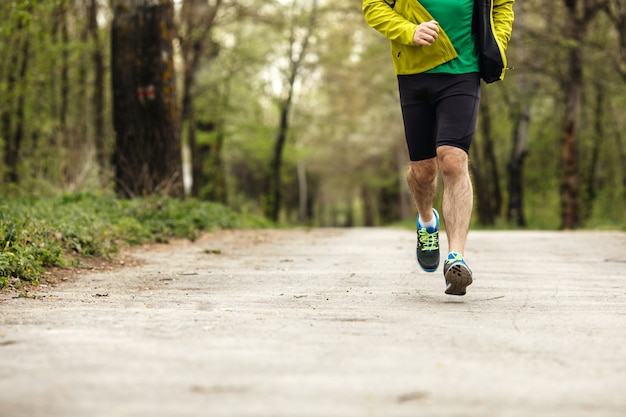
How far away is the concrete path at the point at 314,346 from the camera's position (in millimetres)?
2391

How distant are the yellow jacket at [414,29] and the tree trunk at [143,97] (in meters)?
7.12

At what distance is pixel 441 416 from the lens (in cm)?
226

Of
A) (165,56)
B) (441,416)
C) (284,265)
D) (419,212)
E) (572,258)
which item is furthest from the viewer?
(165,56)

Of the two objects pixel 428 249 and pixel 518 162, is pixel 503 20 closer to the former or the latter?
pixel 428 249

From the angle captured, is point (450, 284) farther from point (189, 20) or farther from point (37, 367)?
point (189, 20)

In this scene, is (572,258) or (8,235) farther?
(572,258)

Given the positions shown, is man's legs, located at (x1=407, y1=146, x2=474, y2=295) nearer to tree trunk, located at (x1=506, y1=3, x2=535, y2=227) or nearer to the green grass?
the green grass

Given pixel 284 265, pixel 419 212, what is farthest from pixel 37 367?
pixel 284 265

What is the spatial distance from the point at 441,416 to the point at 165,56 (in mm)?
10874

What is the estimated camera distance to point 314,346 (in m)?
3.19

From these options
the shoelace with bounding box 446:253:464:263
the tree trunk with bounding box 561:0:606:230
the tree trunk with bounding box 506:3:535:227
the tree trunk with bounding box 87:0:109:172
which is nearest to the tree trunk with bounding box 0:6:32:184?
the tree trunk with bounding box 87:0:109:172

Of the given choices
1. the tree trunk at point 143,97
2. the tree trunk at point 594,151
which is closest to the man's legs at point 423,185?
the tree trunk at point 143,97

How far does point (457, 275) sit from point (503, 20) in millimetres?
1799

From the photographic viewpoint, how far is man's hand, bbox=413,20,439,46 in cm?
499
